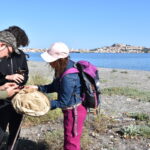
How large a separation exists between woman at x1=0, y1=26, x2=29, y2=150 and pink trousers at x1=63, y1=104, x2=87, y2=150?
2.94ft

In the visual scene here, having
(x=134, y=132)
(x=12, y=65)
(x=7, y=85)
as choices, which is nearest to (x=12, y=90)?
(x=7, y=85)

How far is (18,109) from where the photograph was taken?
4.92 meters

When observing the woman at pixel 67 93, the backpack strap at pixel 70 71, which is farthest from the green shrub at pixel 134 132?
the backpack strap at pixel 70 71

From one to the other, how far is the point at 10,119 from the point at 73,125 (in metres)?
1.25

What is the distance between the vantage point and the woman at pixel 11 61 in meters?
5.43

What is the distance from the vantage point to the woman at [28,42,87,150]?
16.4 ft

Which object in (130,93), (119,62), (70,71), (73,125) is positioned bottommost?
(119,62)

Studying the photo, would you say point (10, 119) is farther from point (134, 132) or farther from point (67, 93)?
point (134, 132)

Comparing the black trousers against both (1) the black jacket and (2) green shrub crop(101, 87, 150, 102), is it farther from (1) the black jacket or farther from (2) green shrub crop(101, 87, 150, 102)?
(2) green shrub crop(101, 87, 150, 102)

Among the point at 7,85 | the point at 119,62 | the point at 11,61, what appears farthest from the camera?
the point at 119,62

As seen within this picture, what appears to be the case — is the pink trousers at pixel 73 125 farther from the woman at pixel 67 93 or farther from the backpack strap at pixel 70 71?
the backpack strap at pixel 70 71

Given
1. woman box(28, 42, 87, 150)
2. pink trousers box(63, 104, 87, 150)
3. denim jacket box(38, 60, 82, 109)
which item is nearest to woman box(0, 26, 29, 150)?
woman box(28, 42, 87, 150)

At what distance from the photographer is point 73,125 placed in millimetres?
5215

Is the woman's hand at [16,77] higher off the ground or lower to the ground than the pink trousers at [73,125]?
higher
